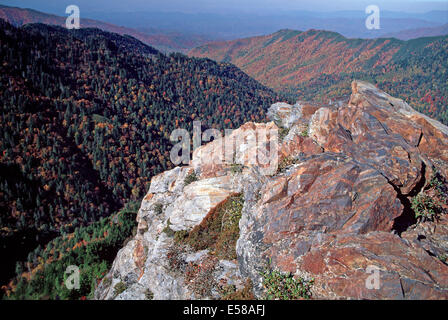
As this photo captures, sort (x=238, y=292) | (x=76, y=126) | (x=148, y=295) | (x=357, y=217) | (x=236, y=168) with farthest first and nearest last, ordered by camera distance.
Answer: (x=76, y=126)
(x=236, y=168)
(x=148, y=295)
(x=238, y=292)
(x=357, y=217)

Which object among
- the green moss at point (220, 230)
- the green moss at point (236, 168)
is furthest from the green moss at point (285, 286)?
the green moss at point (236, 168)

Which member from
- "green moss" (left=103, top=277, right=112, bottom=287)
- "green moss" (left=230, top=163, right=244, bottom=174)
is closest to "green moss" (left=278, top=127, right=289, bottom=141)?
"green moss" (left=230, top=163, right=244, bottom=174)

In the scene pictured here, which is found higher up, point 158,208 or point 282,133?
point 282,133

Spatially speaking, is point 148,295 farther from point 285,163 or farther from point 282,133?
point 282,133

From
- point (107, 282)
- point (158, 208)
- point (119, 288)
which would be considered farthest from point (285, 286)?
point (107, 282)

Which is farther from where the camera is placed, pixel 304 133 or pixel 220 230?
pixel 304 133

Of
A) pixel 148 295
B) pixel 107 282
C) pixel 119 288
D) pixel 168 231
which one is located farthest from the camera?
pixel 107 282
